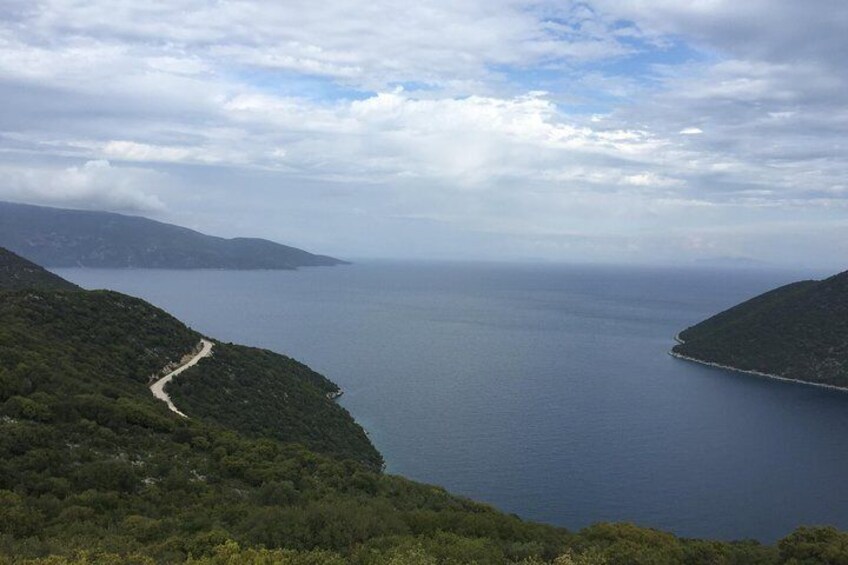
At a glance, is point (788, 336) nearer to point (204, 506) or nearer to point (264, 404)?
point (264, 404)

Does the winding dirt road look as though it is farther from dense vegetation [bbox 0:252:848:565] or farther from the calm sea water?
the calm sea water

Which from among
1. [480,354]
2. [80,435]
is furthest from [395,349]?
[80,435]

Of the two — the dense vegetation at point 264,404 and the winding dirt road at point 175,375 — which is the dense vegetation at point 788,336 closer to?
the dense vegetation at point 264,404

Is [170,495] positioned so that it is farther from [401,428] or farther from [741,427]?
[741,427]

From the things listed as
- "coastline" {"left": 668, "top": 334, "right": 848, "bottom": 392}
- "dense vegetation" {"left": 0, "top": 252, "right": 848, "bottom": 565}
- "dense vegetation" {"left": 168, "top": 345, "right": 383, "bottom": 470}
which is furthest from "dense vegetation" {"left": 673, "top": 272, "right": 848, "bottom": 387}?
"dense vegetation" {"left": 0, "top": 252, "right": 848, "bottom": 565}

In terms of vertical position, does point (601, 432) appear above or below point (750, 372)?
below

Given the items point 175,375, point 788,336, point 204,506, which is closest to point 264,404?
point 175,375
